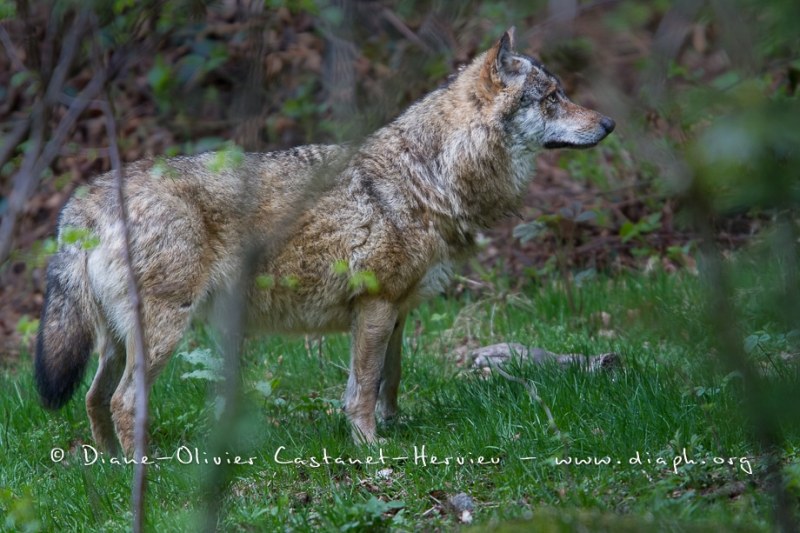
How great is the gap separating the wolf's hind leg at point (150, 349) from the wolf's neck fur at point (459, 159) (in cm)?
164

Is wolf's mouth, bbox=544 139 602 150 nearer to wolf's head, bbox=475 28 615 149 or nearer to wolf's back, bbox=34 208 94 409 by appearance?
wolf's head, bbox=475 28 615 149

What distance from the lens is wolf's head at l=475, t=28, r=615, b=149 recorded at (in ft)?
20.7

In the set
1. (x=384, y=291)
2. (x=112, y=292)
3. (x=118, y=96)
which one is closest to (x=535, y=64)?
(x=384, y=291)

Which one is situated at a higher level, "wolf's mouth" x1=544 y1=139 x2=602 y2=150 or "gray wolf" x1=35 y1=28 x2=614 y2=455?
"wolf's mouth" x1=544 y1=139 x2=602 y2=150

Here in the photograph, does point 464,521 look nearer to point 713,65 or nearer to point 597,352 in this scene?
point 597,352

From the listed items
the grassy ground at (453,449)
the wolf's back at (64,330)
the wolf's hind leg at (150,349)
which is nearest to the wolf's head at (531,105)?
the grassy ground at (453,449)

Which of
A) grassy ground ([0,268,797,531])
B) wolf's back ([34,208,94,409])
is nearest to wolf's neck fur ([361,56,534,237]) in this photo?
grassy ground ([0,268,797,531])

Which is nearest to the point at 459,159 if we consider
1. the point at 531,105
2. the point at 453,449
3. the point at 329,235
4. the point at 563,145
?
the point at 531,105

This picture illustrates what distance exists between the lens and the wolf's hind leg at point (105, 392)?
6.14 m

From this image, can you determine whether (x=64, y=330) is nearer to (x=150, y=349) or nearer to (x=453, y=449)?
(x=150, y=349)

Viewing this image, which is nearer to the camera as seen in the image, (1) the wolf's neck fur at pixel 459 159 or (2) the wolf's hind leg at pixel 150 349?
(2) the wolf's hind leg at pixel 150 349

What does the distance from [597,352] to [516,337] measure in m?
0.99

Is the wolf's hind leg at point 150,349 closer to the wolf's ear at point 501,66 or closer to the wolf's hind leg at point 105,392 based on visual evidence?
the wolf's hind leg at point 105,392

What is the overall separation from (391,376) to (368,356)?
0.41 metres
